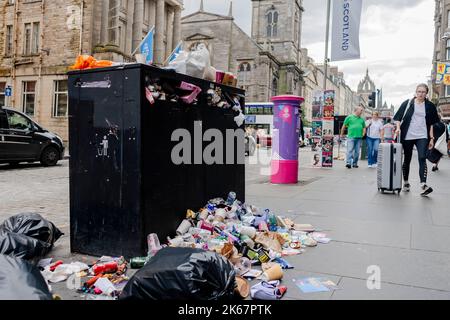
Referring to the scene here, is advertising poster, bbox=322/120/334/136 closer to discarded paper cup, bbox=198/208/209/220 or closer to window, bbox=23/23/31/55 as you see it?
discarded paper cup, bbox=198/208/209/220

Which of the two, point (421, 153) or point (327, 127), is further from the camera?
point (327, 127)

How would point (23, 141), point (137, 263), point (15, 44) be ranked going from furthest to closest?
point (15, 44) < point (23, 141) < point (137, 263)

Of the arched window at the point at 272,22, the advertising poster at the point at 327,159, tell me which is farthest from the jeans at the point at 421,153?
the arched window at the point at 272,22

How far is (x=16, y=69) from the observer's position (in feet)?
99.8

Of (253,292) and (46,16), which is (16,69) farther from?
(253,292)

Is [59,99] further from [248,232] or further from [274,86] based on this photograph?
[274,86]

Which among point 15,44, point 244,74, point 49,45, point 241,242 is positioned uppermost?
point 244,74

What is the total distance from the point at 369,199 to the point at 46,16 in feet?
94.3

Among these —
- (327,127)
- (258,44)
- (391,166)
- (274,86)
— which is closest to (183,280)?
(391,166)

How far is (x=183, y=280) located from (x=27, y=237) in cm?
179

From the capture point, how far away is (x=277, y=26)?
72.8m

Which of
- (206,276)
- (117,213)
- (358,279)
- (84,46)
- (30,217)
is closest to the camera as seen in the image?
(206,276)

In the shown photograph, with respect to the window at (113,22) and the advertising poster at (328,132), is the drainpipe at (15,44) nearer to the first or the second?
the window at (113,22)

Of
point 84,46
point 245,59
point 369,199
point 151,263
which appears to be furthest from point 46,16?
point 245,59
